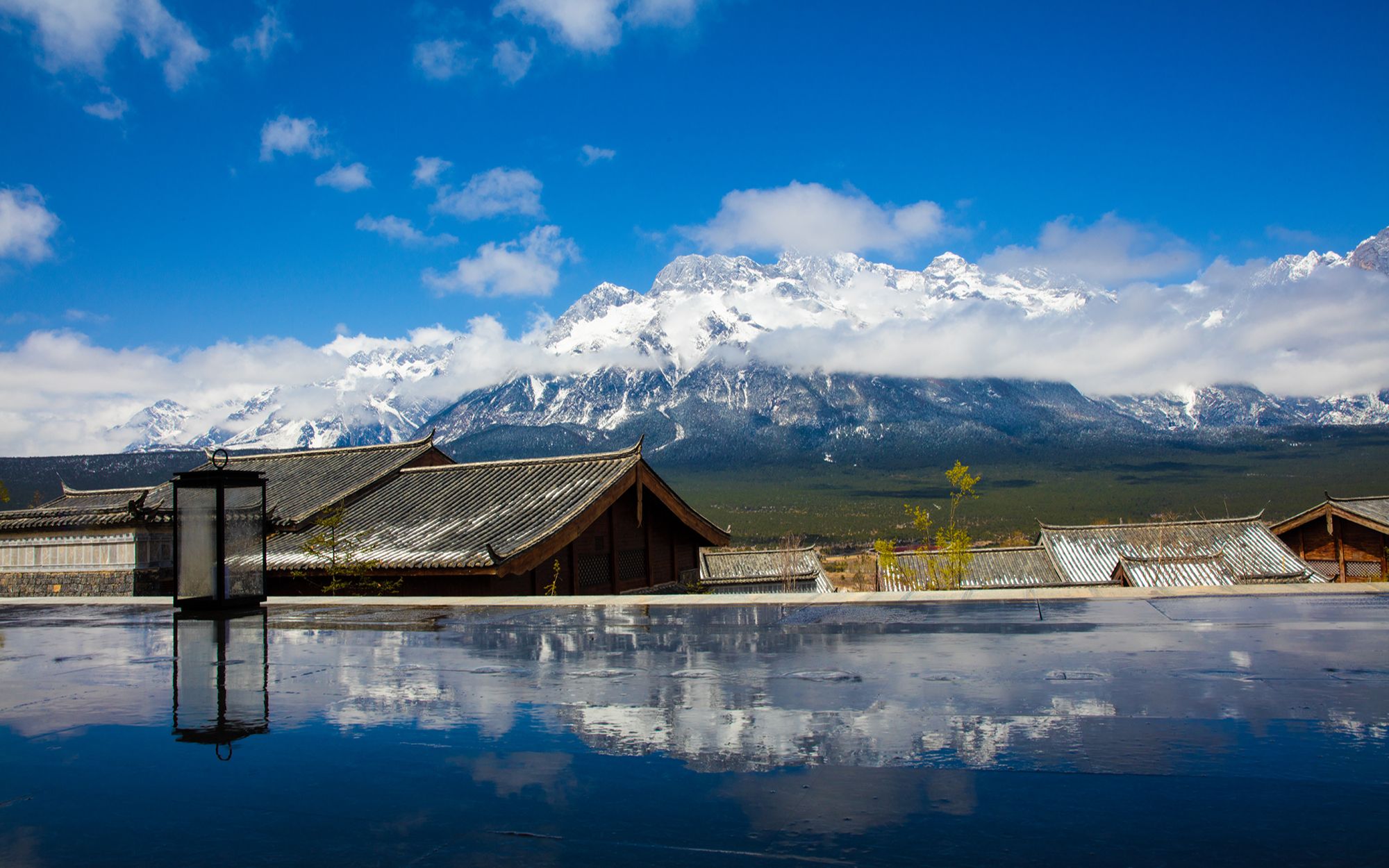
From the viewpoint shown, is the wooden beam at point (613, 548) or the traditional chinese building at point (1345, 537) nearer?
the wooden beam at point (613, 548)

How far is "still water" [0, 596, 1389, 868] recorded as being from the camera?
284 cm

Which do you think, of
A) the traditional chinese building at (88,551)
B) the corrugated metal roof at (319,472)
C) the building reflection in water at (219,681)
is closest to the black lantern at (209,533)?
the building reflection in water at (219,681)

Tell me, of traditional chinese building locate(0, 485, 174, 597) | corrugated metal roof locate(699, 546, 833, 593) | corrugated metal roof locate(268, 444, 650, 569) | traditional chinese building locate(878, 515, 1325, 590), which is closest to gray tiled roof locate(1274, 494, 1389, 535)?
traditional chinese building locate(878, 515, 1325, 590)

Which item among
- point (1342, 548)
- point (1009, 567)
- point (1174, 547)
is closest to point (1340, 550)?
point (1342, 548)

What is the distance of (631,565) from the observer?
22.0 metres

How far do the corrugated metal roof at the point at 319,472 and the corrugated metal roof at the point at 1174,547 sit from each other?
2299 cm

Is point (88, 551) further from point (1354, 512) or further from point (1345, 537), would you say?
point (1345, 537)

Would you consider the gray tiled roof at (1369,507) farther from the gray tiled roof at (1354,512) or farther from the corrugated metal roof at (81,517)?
the corrugated metal roof at (81,517)

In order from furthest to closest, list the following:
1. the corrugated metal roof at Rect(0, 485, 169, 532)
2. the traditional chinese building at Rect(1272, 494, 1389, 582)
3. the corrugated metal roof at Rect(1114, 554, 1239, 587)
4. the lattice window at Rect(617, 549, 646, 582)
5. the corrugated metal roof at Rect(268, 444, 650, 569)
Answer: the corrugated metal roof at Rect(1114, 554, 1239, 587) < the traditional chinese building at Rect(1272, 494, 1389, 582) < the lattice window at Rect(617, 549, 646, 582) < the corrugated metal roof at Rect(268, 444, 650, 569) < the corrugated metal roof at Rect(0, 485, 169, 532)

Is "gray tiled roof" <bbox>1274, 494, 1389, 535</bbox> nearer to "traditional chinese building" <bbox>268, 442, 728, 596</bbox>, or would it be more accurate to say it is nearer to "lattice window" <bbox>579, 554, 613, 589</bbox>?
"traditional chinese building" <bbox>268, 442, 728, 596</bbox>

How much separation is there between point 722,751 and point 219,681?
334 cm

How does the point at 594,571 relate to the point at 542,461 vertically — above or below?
below

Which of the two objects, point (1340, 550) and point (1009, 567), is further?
point (1009, 567)

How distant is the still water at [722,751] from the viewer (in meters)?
2.84
